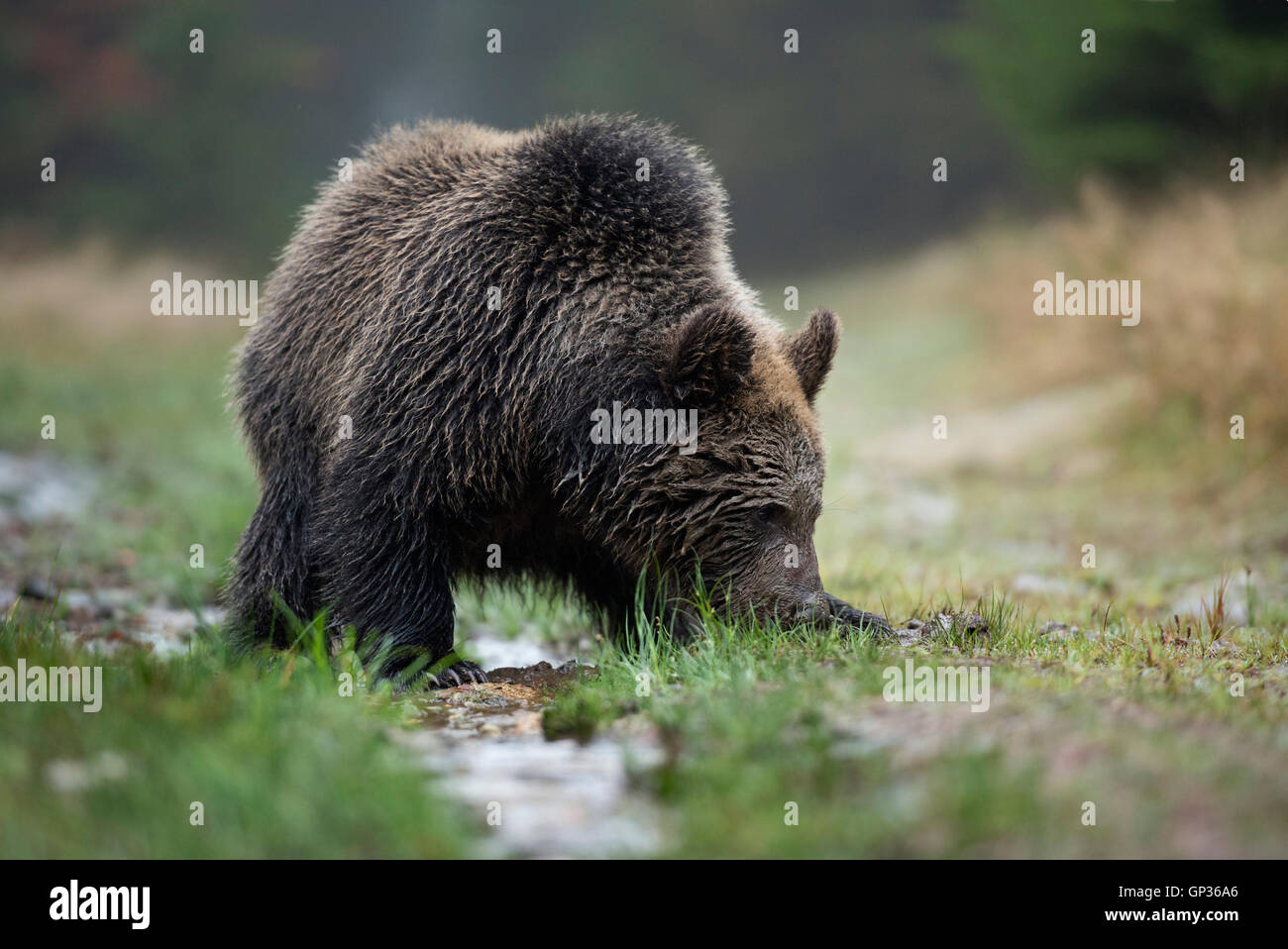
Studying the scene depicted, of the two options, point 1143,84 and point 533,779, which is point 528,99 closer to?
point 1143,84

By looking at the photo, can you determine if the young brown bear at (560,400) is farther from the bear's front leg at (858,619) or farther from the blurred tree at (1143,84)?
the blurred tree at (1143,84)

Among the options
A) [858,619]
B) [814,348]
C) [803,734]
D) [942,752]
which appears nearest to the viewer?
[942,752]

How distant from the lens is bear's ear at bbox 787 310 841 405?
19.6 feet

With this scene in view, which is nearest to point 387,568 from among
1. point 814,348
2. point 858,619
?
point 858,619

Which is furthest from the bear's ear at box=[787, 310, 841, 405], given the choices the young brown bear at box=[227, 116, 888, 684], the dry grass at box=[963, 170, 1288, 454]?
the dry grass at box=[963, 170, 1288, 454]

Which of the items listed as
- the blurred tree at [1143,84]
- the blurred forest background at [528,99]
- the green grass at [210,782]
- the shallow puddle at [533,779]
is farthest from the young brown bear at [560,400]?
the blurred forest background at [528,99]

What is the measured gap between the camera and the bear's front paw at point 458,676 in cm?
549

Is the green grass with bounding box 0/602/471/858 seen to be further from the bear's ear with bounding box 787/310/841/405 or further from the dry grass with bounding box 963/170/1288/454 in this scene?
the dry grass with bounding box 963/170/1288/454

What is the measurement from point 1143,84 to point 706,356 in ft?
58.2

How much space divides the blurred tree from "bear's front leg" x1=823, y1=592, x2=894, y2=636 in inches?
554

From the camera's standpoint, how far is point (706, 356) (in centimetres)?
534

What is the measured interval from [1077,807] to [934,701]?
1.13 m

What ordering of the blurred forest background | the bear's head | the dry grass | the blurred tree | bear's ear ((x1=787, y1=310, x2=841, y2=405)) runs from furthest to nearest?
the blurred forest background
the blurred tree
the dry grass
bear's ear ((x1=787, y1=310, x2=841, y2=405))
the bear's head
